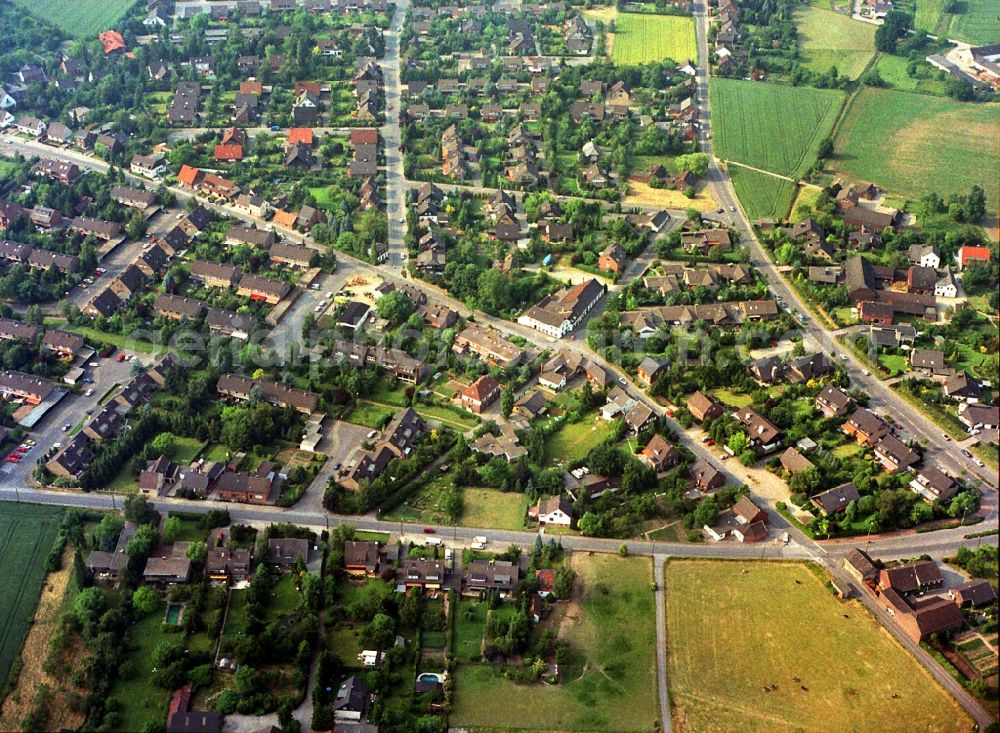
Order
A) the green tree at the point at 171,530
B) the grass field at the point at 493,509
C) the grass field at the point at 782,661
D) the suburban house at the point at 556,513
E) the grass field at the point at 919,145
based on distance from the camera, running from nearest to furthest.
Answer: the grass field at the point at 782,661
the green tree at the point at 171,530
the suburban house at the point at 556,513
the grass field at the point at 493,509
the grass field at the point at 919,145

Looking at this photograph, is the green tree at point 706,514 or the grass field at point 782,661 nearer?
the grass field at point 782,661

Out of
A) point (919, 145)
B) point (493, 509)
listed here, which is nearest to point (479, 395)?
point (493, 509)

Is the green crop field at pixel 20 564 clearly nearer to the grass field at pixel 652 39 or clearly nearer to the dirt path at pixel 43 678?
the dirt path at pixel 43 678

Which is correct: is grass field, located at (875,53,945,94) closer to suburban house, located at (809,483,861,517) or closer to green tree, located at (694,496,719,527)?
suburban house, located at (809,483,861,517)

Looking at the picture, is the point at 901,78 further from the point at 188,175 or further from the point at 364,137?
the point at 188,175

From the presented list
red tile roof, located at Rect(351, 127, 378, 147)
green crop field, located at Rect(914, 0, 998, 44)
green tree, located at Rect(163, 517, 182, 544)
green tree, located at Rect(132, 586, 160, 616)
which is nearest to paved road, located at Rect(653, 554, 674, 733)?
green tree, located at Rect(132, 586, 160, 616)

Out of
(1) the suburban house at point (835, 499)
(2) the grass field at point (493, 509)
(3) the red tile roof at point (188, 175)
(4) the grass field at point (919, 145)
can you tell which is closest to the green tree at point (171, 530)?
(2) the grass field at point (493, 509)

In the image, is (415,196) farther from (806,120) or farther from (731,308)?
(806,120)
